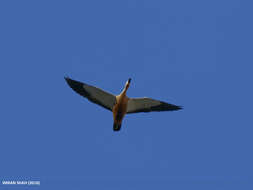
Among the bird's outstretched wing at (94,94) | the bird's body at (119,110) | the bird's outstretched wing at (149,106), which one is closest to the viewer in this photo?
the bird's body at (119,110)

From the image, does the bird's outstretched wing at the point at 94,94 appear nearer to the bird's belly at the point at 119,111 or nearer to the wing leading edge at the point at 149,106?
the bird's belly at the point at 119,111

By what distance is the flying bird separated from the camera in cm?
3591

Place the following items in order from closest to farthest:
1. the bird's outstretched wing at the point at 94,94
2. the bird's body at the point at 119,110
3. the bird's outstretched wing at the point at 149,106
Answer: the bird's body at the point at 119,110 → the bird's outstretched wing at the point at 94,94 → the bird's outstretched wing at the point at 149,106

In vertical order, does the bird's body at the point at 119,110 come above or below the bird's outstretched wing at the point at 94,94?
below

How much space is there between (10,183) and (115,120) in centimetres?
676

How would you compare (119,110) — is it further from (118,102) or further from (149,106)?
(149,106)

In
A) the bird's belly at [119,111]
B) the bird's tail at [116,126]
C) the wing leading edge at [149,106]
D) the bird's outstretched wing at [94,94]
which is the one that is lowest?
the bird's tail at [116,126]

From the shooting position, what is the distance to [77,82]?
36094 mm

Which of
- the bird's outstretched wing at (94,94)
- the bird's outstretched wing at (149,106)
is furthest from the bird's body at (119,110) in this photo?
the bird's outstretched wing at (149,106)

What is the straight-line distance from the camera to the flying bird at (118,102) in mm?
35906

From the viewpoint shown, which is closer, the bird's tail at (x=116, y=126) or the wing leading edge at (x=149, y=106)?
the bird's tail at (x=116, y=126)

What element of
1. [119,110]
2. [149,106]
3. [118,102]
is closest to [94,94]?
[118,102]

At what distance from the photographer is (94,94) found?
3662cm

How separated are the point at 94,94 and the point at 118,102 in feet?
5.29
